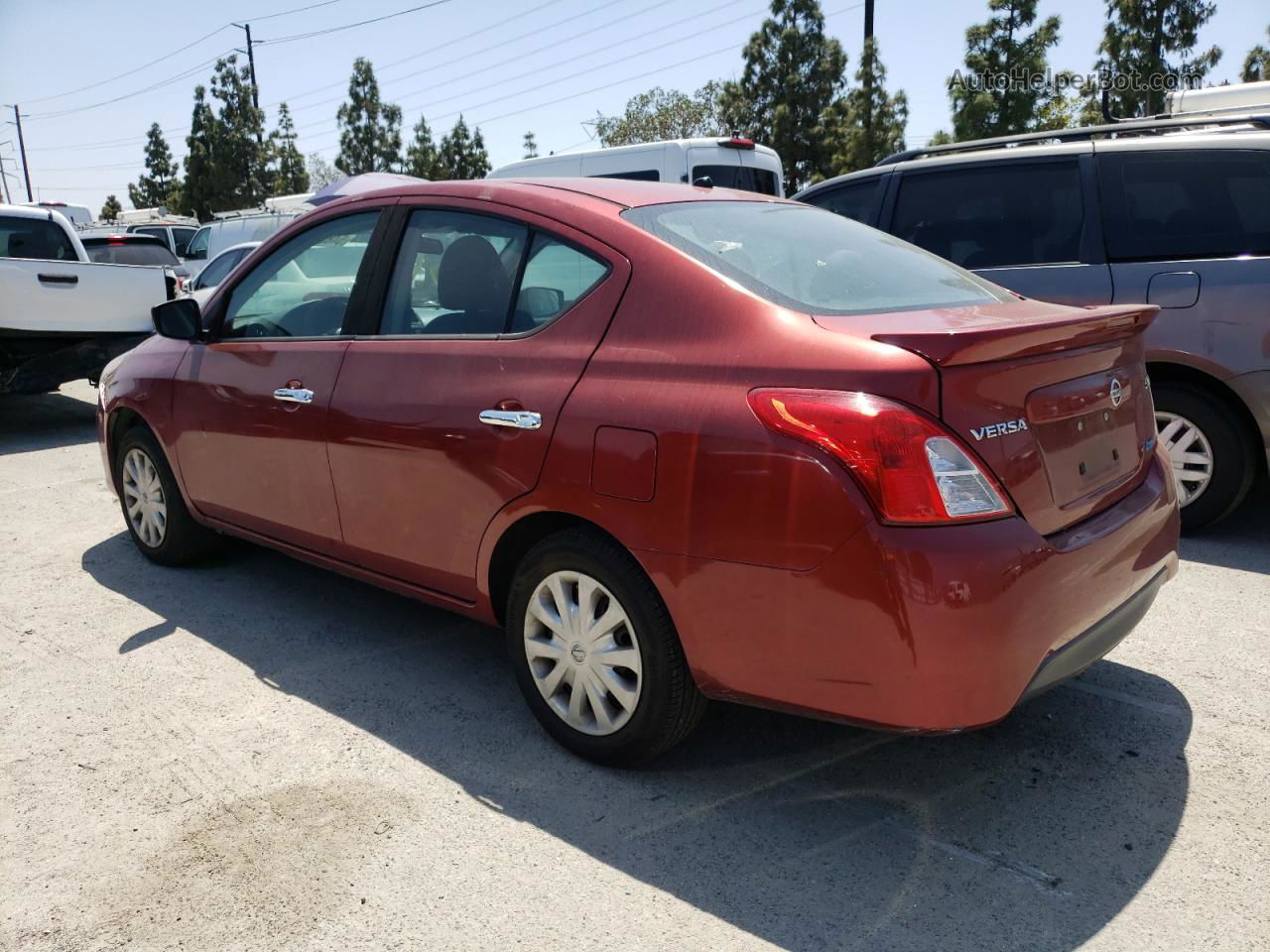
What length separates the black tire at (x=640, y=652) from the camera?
277 centimetres

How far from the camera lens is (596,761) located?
3061mm

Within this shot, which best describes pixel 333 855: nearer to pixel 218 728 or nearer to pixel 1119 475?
pixel 218 728

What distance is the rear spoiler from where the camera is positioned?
2.42 m

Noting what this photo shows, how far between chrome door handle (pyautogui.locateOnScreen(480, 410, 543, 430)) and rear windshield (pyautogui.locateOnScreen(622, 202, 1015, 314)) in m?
0.63

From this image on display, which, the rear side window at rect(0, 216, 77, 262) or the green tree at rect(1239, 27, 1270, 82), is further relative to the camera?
the green tree at rect(1239, 27, 1270, 82)

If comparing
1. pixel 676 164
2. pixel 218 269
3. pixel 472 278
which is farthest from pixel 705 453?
pixel 218 269

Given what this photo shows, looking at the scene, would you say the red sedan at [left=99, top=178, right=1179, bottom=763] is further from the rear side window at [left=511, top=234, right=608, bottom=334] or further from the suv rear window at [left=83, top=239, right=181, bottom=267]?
the suv rear window at [left=83, top=239, right=181, bottom=267]

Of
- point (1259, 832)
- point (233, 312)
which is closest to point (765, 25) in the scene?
point (233, 312)

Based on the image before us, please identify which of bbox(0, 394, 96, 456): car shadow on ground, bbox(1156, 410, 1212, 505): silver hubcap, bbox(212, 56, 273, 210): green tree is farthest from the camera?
bbox(212, 56, 273, 210): green tree

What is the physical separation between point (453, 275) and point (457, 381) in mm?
430

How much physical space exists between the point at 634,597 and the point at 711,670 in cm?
28

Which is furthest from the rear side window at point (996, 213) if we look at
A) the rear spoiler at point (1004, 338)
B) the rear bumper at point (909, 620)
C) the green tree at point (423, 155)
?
the green tree at point (423, 155)

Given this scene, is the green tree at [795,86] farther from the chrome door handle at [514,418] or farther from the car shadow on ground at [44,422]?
the chrome door handle at [514,418]

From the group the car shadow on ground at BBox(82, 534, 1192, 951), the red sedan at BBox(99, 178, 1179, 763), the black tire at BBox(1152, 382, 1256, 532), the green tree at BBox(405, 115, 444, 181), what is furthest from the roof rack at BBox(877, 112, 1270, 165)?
the green tree at BBox(405, 115, 444, 181)
